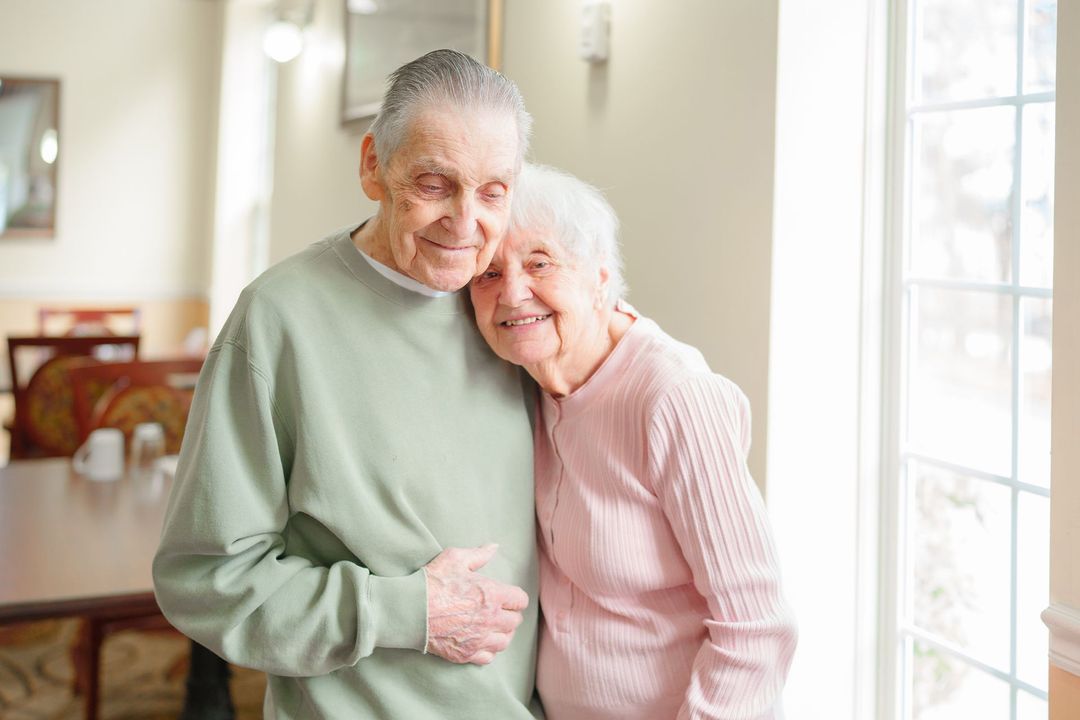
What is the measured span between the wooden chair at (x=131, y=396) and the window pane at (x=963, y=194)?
2.30 metres

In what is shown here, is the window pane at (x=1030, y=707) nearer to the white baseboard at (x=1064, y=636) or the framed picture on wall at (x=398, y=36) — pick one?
the white baseboard at (x=1064, y=636)

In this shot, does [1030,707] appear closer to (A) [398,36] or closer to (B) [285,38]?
(A) [398,36]

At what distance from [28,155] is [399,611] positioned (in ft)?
22.9

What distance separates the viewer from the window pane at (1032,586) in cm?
169

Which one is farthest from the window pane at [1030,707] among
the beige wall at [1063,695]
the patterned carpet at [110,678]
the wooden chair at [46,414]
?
the wooden chair at [46,414]

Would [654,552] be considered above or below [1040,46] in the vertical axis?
below

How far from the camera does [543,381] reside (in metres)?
1.46

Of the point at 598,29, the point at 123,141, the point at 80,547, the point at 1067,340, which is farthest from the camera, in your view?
the point at 123,141

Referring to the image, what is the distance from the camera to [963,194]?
184 centimetres

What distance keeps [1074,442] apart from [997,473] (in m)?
0.44

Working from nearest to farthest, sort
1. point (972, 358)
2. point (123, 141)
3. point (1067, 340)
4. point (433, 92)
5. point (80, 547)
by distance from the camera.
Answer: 1. point (433, 92)
2. point (1067, 340)
3. point (972, 358)
4. point (80, 547)
5. point (123, 141)

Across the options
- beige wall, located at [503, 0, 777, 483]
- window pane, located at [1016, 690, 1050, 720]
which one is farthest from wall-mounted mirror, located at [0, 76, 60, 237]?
window pane, located at [1016, 690, 1050, 720]

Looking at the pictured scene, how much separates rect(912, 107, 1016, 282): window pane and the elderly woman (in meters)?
0.69

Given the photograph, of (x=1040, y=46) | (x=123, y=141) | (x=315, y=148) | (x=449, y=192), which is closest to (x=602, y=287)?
(x=449, y=192)
